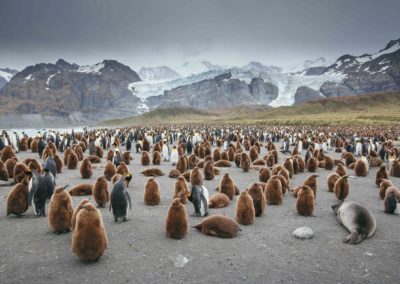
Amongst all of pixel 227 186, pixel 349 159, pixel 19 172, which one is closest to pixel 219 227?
pixel 227 186

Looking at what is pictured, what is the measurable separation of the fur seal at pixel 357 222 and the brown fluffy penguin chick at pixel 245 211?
190 cm

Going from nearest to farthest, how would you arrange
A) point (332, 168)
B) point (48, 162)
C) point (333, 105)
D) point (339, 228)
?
point (339, 228), point (48, 162), point (332, 168), point (333, 105)

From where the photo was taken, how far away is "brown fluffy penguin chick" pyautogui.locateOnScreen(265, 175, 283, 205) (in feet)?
30.9

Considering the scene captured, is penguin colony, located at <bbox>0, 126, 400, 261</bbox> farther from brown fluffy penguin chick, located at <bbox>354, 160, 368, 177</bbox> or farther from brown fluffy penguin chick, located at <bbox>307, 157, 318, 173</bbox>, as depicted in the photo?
brown fluffy penguin chick, located at <bbox>307, 157, 318, 173</bbox>

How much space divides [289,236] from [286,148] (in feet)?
64.3

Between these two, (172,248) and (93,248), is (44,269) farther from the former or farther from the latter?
(172,248)

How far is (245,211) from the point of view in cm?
766

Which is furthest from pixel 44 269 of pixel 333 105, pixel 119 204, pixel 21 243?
pixel 333 105

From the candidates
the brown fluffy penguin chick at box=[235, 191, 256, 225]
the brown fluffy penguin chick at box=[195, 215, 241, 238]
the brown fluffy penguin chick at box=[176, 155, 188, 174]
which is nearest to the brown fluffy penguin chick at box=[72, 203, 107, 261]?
the brown fluffy penguin chick at box=[195, 215, 241, 238]

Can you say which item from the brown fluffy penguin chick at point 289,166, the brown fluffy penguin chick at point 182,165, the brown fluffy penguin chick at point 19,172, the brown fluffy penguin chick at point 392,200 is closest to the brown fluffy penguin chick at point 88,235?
the brown fluffy penguin chick at point 19,172

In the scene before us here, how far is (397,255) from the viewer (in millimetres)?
5988

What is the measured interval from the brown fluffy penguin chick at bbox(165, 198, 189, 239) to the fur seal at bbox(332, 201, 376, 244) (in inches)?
117

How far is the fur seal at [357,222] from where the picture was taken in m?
6.61

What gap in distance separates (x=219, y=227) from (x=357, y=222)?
108 inches
